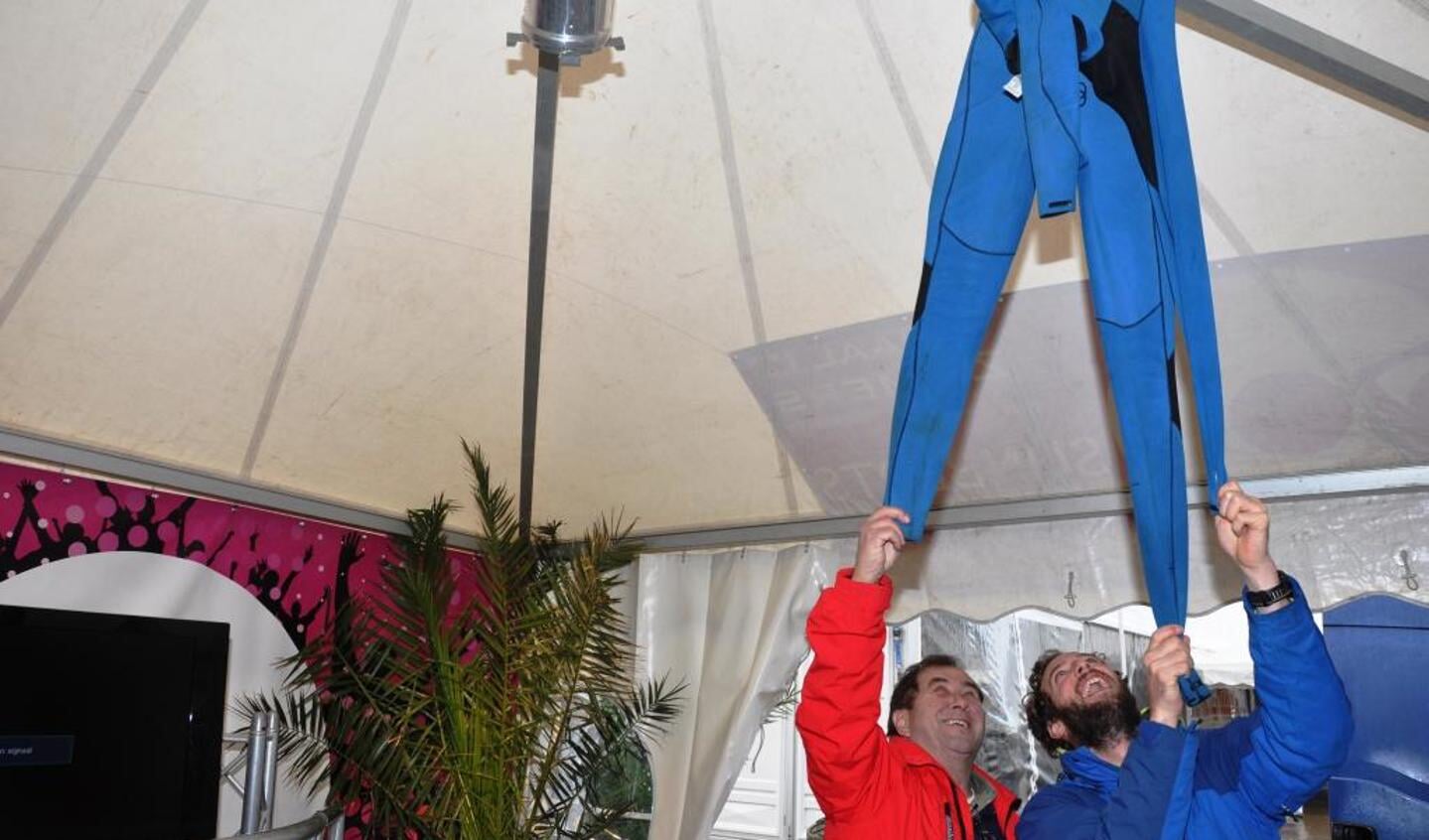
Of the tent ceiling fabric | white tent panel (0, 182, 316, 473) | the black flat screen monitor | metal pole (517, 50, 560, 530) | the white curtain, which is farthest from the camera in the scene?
the white curtain

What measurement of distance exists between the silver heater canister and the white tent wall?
2.56 meters

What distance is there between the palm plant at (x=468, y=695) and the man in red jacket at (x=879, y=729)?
6.11 ft

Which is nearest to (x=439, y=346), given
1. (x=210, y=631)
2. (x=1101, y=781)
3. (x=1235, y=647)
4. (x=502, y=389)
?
(x=502, y=389)

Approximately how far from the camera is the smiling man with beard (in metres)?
1.74

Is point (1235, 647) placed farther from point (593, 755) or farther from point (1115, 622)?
point (593, 755)

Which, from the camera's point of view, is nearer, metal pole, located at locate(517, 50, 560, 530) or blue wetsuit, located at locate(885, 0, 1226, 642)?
blue wetsuit, located at locate(885, 0, 1226, 642)

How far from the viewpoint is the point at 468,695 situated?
4281 mm

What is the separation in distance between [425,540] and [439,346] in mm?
902

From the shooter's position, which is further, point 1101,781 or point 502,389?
point 502,389

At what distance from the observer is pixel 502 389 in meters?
4.44

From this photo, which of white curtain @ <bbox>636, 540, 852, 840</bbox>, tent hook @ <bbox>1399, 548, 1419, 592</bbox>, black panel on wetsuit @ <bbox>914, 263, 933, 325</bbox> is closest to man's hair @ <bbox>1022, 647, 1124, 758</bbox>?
black panel on wetsuit @ <bbox>914, 263, 933, 325</bbox>

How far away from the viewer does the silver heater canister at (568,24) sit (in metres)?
2.73

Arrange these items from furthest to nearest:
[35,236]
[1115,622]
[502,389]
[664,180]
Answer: [1115,622]
[502,389]
[664,180]
[35,236]

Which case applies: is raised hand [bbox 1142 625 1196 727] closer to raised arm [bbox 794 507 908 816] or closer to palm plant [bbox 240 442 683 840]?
raised arm [bbox 794 507 908 816]
